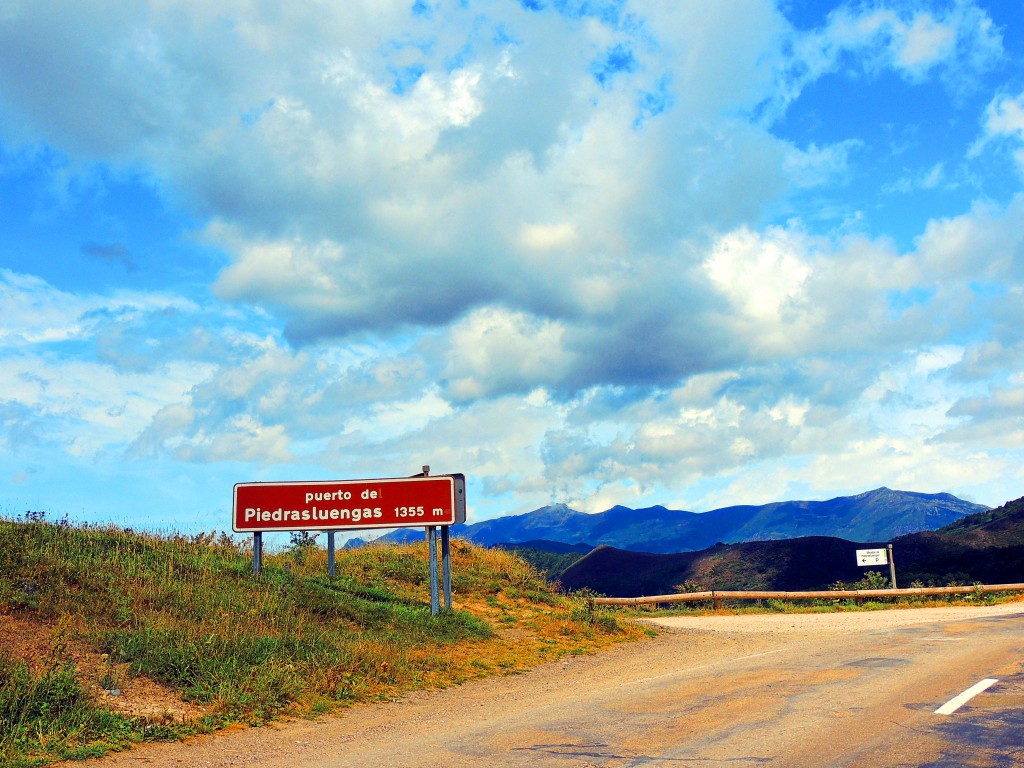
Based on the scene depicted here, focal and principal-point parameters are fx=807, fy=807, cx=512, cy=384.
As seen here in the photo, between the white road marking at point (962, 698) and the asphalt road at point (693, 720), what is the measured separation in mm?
81

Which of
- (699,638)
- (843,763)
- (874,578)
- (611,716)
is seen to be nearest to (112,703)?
(611,716)

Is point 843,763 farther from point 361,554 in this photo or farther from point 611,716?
point 361,554

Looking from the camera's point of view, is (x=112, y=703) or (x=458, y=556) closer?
(x=112, y=703)

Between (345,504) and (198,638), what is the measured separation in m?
6.62

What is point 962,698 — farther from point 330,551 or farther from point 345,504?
point 330,551

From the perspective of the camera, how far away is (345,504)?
1855 cm

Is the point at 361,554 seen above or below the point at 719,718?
above

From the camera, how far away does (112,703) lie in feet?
31.9

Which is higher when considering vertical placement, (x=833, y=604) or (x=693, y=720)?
(x=693, y=720)

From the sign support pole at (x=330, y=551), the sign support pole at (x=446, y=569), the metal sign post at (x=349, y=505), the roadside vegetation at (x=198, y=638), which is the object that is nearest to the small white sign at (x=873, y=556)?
the roadside vegetation at (x=198, y=638)

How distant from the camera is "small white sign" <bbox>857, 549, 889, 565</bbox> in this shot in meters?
31.5

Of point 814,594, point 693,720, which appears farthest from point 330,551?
point 814,594

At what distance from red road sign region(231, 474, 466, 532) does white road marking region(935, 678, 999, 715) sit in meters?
10.7

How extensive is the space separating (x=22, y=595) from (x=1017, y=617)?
22.5 meters
